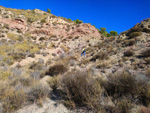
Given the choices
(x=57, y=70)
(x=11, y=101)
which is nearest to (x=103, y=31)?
(x=57, y=70)

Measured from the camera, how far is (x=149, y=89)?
5.96 ft

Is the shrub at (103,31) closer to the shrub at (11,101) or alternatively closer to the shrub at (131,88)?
the shrub at (131,88)

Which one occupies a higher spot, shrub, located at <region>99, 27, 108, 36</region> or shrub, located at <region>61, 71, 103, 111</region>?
shrub, located at <region>99, 27, 108, 36</region>

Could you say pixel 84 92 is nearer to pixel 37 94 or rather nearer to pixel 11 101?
pixel 37 94

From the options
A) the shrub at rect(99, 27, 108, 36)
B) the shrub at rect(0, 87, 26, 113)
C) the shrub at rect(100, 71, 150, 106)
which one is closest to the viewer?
the shrub at rect(100, 71, 150, 106)

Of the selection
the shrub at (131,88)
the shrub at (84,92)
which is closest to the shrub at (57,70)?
the shrub at (84,92)

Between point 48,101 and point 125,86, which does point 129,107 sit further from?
point 48,101

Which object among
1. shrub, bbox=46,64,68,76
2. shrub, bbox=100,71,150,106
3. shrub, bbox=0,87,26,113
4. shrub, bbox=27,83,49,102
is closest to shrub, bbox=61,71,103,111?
shrub, bbox=100,71,150,106

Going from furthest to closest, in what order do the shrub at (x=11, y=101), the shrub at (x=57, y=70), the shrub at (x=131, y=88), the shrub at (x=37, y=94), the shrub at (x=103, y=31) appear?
the shrub at (x=103, y=31) → the shrub at (x=57, y=70) → the shrub at (x=37, y=94) → the shrub at (x=11, y=101) → the shrub at (x=131, y=88)

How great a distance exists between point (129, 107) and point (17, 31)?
1715 cm

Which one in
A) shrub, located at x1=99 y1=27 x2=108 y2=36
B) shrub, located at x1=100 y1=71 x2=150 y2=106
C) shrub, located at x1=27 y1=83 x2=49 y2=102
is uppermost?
shrub, located at x1=99 y1=27 x2=108 y2=36

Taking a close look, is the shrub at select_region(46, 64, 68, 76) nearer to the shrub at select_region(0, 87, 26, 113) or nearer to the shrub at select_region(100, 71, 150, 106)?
the shrub at select_region(0, 87, 26, 113)

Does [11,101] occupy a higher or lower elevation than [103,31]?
lower

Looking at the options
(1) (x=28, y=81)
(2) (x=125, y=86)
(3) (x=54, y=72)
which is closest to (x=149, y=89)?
(2) (x=125, y=86)
